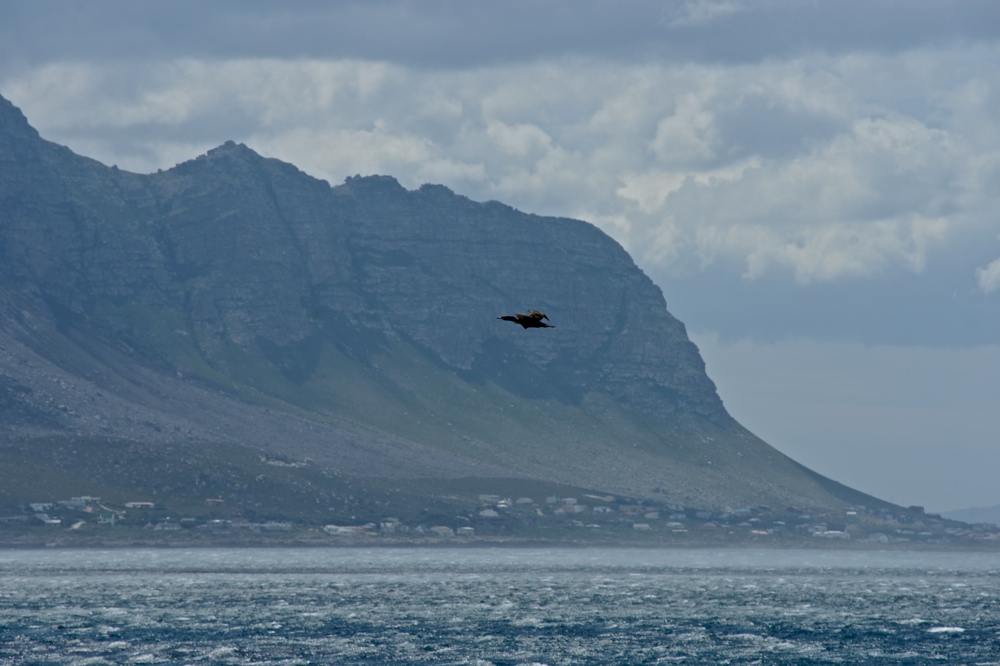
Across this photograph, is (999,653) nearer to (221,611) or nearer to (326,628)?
(326,628)

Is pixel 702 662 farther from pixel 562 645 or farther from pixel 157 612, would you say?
pixel 157 612

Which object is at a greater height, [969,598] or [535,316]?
[535,316]

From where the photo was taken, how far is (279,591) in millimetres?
192500

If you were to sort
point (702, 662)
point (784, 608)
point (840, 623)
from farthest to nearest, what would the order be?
1. point (784, 608)
2. point (840, 623)
3. point (702, 662)

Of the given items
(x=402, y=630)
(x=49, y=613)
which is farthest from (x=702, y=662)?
(x=49, y=613)

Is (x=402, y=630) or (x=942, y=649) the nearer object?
(x=942, y=649)

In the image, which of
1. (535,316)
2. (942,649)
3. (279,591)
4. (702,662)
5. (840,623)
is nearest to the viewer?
(535,316)

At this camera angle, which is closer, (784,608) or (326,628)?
(326,628)

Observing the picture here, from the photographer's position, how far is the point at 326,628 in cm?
13650

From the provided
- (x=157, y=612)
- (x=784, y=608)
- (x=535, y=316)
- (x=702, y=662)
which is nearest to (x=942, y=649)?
(x=702, y=662)

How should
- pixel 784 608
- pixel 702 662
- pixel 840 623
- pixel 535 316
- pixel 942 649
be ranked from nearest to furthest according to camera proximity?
pixel 535 316
pixel 702 662
pixel 942 649
pixel 840 623
pixel 784 608

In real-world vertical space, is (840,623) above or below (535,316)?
below

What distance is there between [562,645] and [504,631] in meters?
12.5

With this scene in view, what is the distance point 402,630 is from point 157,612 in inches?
1314
